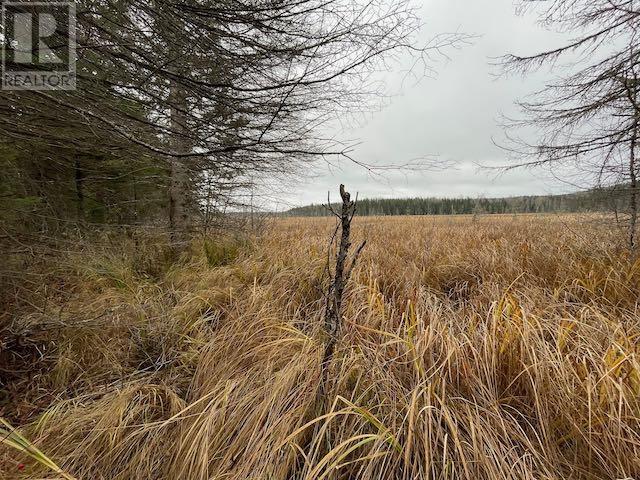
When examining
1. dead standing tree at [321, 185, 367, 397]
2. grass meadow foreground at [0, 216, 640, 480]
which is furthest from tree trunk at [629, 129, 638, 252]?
dead standing tree at [321, 185, 367, 397]

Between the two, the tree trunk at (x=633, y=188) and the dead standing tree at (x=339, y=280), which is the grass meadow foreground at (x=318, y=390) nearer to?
the dead standing tree at (x=339, y=280)

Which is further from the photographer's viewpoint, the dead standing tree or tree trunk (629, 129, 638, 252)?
tree trunk (629, 129, 638, 252)

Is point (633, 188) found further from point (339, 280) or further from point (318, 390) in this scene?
point (318, 390)

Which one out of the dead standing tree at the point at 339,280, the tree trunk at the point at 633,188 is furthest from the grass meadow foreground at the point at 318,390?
the tree trunk at the point at 633,188

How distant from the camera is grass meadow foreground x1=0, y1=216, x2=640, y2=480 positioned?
3.61ft

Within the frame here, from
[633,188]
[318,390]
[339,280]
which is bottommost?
[318,390]

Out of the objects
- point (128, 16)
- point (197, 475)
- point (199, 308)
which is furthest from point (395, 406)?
point (128, 16)

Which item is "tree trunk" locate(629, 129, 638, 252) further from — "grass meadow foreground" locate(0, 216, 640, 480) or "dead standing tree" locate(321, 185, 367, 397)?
"dead standing tree" locate(321, 185, 367, 397)

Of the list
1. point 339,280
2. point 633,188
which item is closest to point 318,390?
point 339,280

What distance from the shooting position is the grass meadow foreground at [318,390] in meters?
1.10

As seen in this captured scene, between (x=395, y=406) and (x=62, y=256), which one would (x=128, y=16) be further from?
(x=395, y=406)

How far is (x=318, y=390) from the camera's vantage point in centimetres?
134

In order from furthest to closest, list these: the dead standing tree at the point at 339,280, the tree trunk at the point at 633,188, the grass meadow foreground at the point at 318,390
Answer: the tree trunk at the point at 633,188 → the dead standing tree at the point at 339,280 → the grass meadow foreground at the point at 318,390

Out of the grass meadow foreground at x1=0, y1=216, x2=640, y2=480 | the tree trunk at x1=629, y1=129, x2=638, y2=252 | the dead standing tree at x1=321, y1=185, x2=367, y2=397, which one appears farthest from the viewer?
the tree trunk at x1=629, y1=129, x2=638, y2=252
